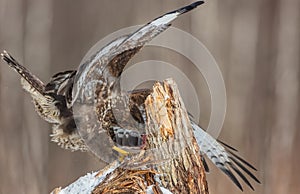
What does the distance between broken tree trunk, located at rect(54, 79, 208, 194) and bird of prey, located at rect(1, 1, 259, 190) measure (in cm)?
21

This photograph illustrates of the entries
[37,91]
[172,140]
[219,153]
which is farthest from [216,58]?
[172,140]

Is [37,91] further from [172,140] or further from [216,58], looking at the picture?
[216,58]

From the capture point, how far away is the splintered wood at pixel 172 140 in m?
1.11

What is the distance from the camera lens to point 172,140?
1.13 meters

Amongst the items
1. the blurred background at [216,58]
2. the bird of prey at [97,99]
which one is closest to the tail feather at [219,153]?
the bird of prey at [97,99]

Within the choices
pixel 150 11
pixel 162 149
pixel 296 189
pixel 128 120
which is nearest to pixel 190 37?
pixel 150 11

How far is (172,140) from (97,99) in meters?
0.36

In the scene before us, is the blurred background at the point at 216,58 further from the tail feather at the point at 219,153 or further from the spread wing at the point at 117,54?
the spread wing at the point at 117,54

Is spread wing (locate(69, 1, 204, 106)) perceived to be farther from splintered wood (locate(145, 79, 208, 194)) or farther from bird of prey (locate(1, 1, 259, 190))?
splintered wood (locate(145, 79, 208, 194))

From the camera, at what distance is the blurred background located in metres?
2.31

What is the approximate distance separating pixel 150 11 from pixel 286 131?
696 mm

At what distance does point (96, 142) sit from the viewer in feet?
4.75

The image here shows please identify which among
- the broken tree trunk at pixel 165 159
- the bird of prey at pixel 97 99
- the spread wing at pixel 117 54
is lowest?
the broken tree trunk at pixel 165 159

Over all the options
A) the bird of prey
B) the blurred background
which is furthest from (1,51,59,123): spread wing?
the blurred background
